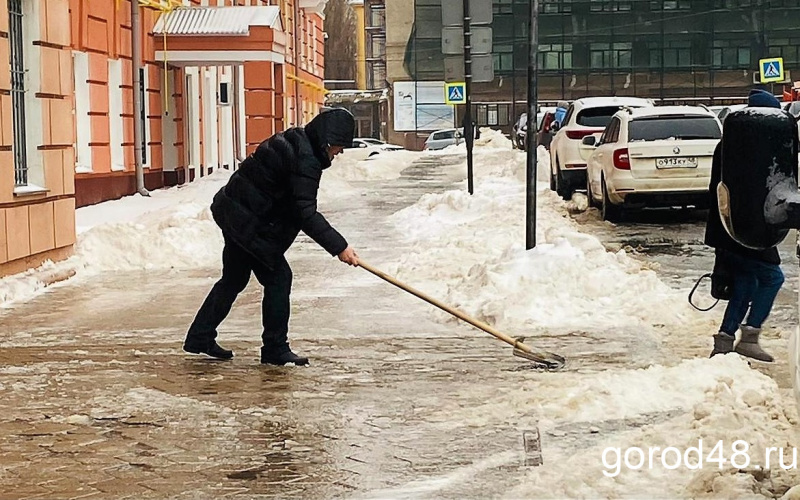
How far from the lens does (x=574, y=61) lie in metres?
61.4

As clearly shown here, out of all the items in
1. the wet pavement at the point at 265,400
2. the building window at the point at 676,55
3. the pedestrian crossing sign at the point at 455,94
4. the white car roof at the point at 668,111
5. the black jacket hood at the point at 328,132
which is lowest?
the wet pavement at the point at 265,400

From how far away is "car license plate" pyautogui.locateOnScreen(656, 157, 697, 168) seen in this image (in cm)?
1656

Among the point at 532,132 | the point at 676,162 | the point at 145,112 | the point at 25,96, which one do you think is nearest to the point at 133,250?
the point at 25,96

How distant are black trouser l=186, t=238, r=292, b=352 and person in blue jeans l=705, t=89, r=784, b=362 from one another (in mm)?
2521

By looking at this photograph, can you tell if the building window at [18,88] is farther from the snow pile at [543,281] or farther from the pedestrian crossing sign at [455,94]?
the pedestrian crossing sign at [455,94]

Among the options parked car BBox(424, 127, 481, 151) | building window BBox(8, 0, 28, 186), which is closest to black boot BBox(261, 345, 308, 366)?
building window BBox(8, 0, 28, 186)

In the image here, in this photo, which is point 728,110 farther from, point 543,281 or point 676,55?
point 676,55

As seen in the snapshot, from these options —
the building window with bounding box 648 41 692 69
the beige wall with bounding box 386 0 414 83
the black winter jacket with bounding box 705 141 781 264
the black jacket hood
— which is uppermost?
the beige wall with bounding box 386 0 414 83

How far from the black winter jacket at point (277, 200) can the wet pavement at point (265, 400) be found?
76 centimetres

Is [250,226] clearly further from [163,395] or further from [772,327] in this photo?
[772,327]

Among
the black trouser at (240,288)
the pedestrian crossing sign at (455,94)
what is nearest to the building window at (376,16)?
the pedestrian crossing sign at (455,94)

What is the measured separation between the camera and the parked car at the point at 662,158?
16594 millimetres

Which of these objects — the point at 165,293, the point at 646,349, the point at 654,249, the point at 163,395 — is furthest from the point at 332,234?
the point at 654,249

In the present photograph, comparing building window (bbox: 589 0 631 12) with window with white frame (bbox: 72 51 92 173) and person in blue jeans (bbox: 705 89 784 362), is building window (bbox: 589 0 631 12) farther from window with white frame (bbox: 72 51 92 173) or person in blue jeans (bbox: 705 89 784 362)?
person in blue jeans (bbox: 705 89 784 362)
